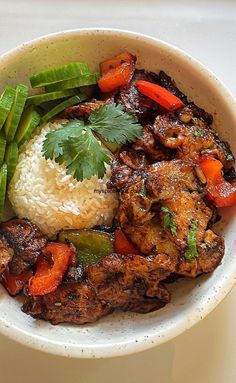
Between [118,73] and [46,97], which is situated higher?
[118,73]

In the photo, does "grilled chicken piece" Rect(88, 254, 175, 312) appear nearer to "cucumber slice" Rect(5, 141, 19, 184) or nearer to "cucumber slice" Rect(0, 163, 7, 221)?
"cucumber slice" Rect(0, 163, 7, 221)

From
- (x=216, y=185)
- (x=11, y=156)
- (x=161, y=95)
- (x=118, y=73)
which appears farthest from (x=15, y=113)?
(x=216, y=185)

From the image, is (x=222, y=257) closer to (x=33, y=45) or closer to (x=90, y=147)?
(x=90, y=147)

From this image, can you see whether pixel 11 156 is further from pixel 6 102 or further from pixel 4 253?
pixel 4 253

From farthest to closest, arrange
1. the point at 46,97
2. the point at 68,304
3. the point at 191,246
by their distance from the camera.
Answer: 1. the point at 46,97
2. the point at 68,304
3. the point at 191,246

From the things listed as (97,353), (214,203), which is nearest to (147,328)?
(97,353)
